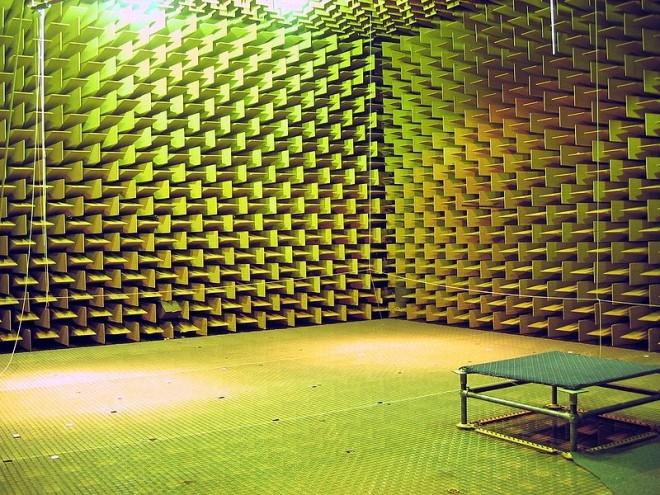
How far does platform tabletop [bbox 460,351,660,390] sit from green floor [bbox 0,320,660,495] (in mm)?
310

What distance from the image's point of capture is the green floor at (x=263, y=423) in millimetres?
2803

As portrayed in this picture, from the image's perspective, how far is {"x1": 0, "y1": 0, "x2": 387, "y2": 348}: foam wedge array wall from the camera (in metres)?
6.11

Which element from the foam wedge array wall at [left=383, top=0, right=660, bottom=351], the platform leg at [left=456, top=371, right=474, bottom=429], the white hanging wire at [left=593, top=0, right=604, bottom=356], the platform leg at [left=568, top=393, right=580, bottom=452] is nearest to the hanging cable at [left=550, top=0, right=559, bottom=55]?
the foam wedge array wall at [left=383, top=0, right=660, bottom=351]

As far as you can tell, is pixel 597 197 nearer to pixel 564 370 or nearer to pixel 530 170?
pixel 530 170

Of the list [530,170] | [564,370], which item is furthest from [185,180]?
[564,370]

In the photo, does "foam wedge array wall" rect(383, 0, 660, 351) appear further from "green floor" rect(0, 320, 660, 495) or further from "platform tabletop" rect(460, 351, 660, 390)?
"platform tabletop" rect(460, 351, 660, 390)

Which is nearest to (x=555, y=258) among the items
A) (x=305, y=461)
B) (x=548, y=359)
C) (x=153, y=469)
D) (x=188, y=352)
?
(x=548, y=359)

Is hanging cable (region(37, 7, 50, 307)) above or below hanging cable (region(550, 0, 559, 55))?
below

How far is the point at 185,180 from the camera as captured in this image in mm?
6836

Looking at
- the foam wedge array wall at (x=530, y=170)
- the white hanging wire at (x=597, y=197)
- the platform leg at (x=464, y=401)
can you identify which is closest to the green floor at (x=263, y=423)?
the platform leg at (x=464, y=401)

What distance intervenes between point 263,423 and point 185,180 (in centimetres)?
363

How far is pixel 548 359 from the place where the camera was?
3689 millimetres

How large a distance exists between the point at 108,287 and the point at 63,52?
2.05 m

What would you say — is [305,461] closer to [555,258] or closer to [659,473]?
[659,473]
